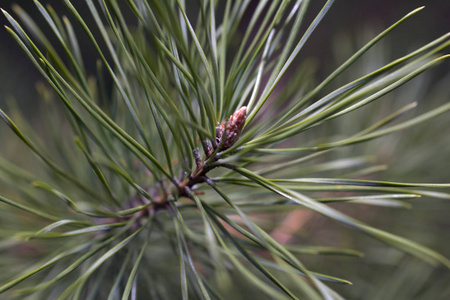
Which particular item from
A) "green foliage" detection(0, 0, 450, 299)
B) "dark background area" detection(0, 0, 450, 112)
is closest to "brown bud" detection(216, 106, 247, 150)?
"green foliage" detection(0, 0, 450, 299)

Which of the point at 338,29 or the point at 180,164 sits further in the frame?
the point at 338,29

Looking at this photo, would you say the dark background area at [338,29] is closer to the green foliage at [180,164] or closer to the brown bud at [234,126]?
the green foliage at [180,164]

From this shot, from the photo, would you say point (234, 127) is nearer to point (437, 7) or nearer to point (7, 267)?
point (7, 267)

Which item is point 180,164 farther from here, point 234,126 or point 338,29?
point 338,29

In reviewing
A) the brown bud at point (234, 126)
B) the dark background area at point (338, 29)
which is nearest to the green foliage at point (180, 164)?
the brown bud at point (234, 126)

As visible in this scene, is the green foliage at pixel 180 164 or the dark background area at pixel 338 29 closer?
the green foliage at pixel 180 164

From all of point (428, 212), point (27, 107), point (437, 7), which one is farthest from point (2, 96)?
point (437, 7)

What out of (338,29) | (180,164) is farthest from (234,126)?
(338,29)

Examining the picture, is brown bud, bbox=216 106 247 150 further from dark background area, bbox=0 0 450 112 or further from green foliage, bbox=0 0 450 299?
dark background area, bbox=0 0 450 112
